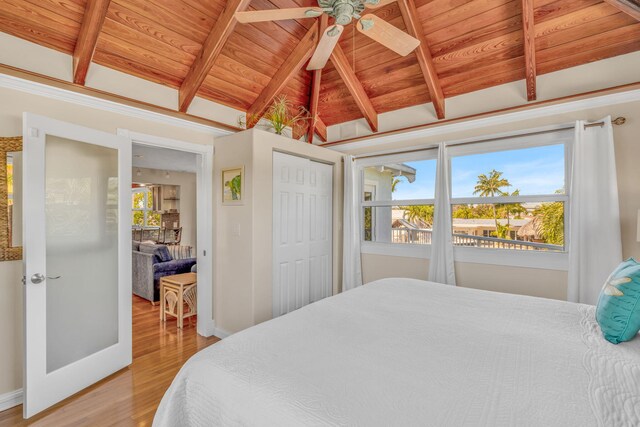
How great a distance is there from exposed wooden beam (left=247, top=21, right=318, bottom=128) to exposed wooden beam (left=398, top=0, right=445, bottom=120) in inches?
32.9

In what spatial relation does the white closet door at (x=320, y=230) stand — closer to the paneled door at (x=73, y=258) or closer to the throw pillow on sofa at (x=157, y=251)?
the paneled door at (x=73, y=258)

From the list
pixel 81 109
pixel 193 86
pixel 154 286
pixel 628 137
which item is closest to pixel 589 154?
pixel 628 137

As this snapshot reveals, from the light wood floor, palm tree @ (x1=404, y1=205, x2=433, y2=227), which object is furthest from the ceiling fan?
the light wood floor

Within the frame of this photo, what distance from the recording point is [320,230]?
4.12 metres

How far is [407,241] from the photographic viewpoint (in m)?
3.95

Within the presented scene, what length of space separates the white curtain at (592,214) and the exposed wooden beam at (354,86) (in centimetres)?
214

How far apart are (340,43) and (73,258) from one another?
3.21 meters

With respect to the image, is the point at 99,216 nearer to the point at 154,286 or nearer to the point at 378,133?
the point at 154,286

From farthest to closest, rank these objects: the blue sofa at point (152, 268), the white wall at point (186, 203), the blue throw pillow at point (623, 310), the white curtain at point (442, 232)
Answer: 1. the white wall at point (186, 203)
2. the blue sofa at point (152, 268)
3. the white curtain at point (442, 232)
4. the blue throw pillow at point (623, 310)

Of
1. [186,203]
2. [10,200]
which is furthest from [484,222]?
[186,203]

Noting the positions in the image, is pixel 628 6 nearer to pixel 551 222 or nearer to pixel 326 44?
pixel 551 222

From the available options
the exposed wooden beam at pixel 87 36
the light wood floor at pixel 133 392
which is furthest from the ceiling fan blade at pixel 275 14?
the light wood floor at pixel 133 392

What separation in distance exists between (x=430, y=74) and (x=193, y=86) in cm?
240

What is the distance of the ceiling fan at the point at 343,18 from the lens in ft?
5.77
